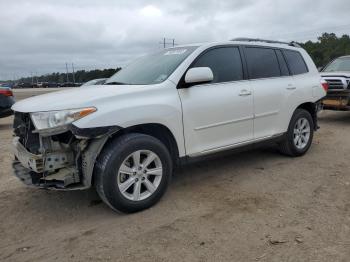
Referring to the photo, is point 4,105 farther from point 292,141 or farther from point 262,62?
point 292,141

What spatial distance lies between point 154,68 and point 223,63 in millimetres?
894

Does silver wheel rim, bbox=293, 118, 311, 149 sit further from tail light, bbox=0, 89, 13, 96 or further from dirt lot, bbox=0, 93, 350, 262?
tail light, bbox=0, 89, 13, 96

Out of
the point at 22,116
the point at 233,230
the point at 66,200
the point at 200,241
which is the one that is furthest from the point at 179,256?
the point at 22,116

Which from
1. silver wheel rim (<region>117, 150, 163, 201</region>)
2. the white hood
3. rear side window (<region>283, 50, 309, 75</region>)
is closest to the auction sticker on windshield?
the white hood

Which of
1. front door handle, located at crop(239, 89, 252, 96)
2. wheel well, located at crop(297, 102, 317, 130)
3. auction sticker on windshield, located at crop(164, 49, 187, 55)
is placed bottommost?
wheel well, located at crop(297, 102, 317, 130)

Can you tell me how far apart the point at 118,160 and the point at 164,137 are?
754mm

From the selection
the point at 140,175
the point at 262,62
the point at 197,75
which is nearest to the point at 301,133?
the point at 262,62

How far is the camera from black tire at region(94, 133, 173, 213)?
140 inches

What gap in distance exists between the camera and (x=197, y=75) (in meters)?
4.09

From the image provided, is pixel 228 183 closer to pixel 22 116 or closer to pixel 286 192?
pixel 286 192

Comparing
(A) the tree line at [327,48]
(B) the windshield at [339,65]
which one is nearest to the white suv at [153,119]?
(B) the windshield at [339,65]

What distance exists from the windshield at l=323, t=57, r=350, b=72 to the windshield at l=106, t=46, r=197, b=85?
6785 mm

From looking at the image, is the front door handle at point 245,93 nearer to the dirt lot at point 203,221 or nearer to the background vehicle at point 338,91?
the dirt lot at point 203,221

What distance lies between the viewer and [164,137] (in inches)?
165
